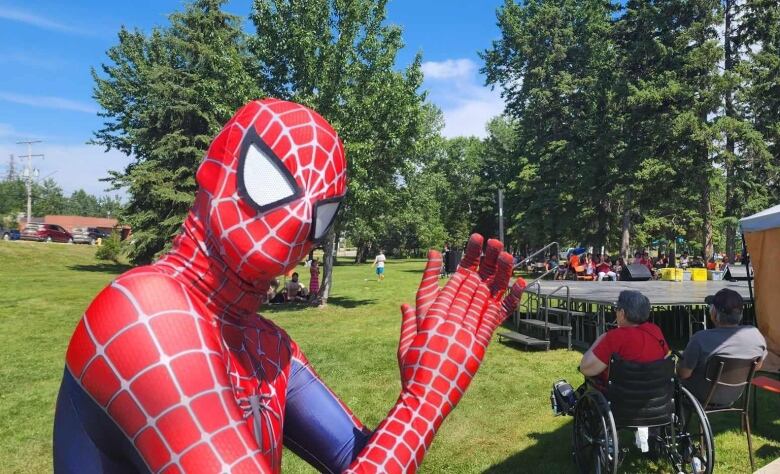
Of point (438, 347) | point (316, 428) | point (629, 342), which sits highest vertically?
point (438, 347)

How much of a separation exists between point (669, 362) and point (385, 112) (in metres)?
11.1

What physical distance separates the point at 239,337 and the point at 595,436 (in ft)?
14.0

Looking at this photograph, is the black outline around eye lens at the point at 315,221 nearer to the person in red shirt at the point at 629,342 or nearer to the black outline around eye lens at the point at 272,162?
the black outline around eye lens at the point at 272,162

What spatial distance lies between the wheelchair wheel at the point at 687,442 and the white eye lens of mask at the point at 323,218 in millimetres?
4319

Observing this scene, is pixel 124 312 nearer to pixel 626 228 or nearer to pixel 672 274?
pixel 672 274

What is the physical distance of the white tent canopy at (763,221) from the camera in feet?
19.7

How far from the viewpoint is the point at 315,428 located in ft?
4.84

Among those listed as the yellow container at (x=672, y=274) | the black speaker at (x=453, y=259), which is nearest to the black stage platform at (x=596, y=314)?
the yellow container at (x=672, y=274)

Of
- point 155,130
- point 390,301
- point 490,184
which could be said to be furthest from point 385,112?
point 490,184

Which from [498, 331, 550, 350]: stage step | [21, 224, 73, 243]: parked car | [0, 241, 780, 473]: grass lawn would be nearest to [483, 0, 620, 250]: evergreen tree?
[0, 241, 780, 473]: grass lawn

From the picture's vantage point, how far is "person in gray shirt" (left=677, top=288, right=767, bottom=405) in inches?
199

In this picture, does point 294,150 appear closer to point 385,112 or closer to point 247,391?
point 247,391

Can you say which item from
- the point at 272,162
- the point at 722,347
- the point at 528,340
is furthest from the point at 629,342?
the point at 528,340

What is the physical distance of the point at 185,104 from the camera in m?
24.6
